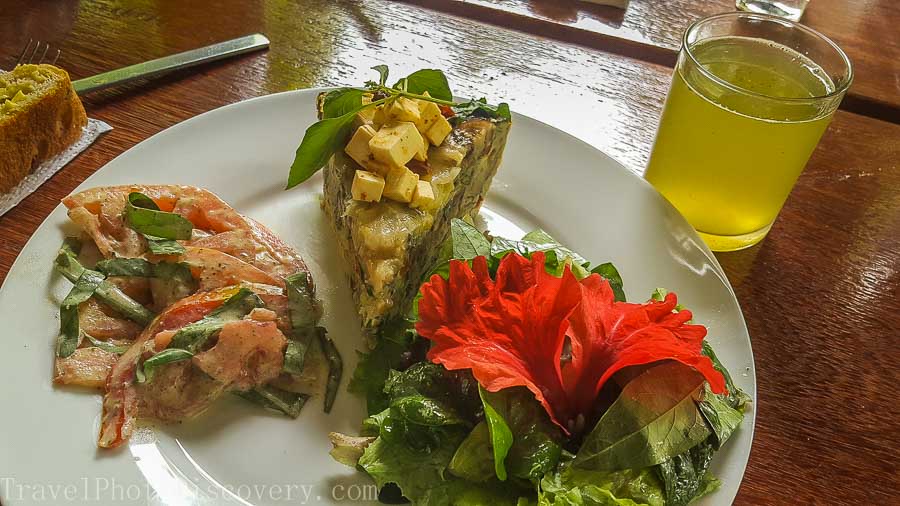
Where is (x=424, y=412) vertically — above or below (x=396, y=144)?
below

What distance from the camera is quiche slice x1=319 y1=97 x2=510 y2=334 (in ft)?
4.80

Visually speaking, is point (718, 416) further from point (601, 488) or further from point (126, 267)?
point (126, 267)

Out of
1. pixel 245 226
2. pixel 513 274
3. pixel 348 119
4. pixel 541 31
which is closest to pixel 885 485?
pixel 513 274

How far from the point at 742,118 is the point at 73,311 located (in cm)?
141

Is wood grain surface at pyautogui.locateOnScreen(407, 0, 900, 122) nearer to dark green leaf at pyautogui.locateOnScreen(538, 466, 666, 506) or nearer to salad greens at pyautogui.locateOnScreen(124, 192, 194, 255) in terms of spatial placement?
salad greens at pyautogui.locateOnScreen(124, 192, 194, 255)

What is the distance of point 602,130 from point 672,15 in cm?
79

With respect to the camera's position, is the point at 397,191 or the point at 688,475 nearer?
the point at 688,475

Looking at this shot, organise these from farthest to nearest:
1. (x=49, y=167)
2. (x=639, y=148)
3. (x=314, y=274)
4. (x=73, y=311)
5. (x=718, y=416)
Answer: (x=639, y=148) < (x=49, y=167) < (x=314, y=274) < (x=73, y=311) < (x=718, y=416)

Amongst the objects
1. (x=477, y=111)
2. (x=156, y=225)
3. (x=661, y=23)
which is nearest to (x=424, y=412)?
(x=156, y=225)

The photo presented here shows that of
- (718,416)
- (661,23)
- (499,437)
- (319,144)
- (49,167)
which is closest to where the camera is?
(499,437)

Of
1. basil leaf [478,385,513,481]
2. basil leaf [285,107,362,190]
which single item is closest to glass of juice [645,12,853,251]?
basil leaf [285,107,362,190]

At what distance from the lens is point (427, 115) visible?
1.59 metres

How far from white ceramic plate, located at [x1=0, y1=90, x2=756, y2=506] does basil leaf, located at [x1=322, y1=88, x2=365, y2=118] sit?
28cm

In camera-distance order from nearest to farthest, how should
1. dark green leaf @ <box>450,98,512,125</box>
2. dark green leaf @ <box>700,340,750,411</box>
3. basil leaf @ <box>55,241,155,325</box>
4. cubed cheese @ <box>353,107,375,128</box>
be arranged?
dark green leaf @ <box>700,340,750,411</box> → basil leaf @ <box>55,241,155,325</box> → cubed cheese @ <box>353,107,375,128</box> → dark green leaf @ <box>450,98,512,125</box>
